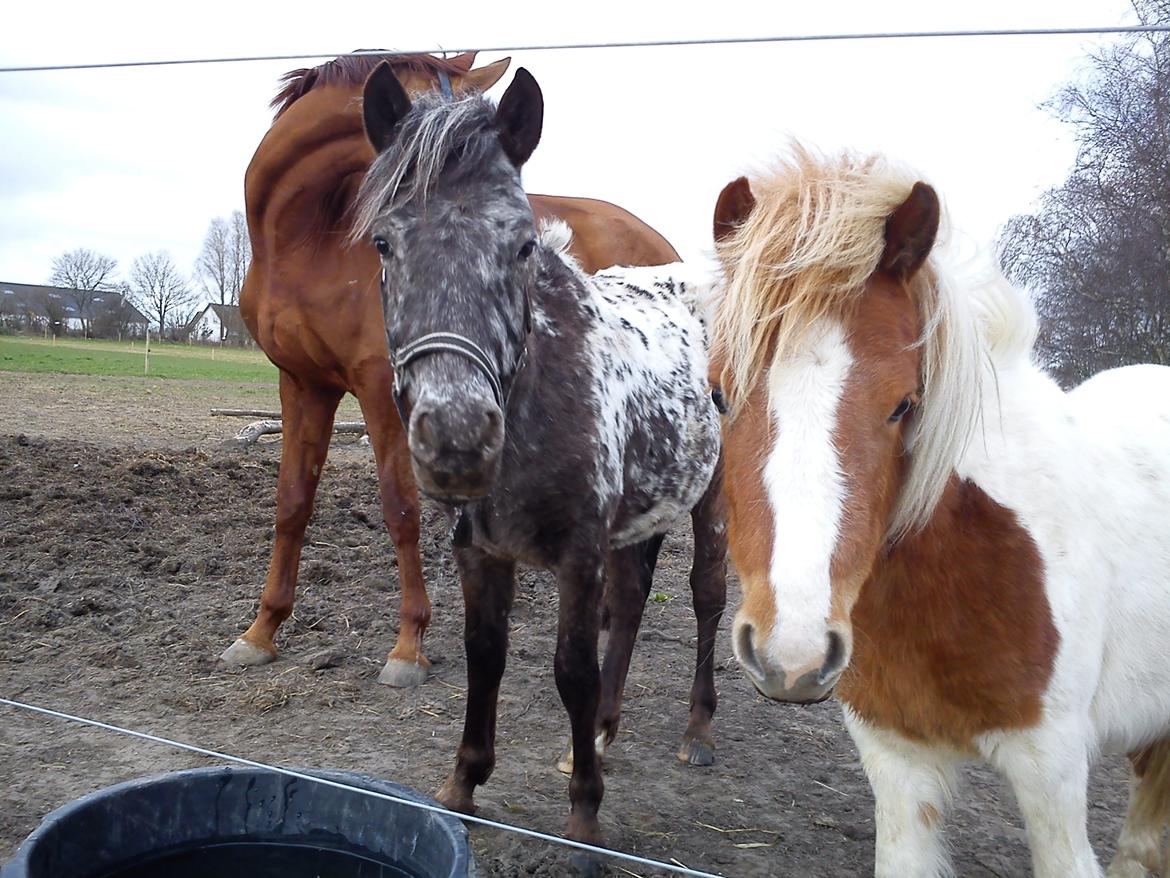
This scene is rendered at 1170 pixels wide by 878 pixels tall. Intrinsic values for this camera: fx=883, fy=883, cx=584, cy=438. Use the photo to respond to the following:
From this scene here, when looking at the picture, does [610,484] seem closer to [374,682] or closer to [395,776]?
[395,776]

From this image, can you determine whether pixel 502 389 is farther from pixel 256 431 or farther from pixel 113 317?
pixel 113 317

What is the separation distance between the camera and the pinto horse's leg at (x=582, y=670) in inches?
118

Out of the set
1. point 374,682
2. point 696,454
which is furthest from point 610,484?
point 374,682

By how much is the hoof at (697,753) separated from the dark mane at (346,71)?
336 cm

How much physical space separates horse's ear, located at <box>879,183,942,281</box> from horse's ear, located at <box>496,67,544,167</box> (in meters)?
1.50

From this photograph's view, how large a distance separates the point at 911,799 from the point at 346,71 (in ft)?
14.1

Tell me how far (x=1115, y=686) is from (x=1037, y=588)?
0.44m

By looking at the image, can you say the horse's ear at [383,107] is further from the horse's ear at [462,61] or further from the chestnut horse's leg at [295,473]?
the chestnut horse's leg at [295,473]

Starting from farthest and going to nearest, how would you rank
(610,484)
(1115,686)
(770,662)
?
(610,484), (1115,686), (770,662)

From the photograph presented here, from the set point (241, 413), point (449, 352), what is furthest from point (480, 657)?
point (241, 413)

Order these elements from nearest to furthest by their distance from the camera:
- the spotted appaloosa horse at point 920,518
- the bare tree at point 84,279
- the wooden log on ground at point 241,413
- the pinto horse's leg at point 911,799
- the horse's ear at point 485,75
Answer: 1. the spotted appaloosa horse at point 920,518
2. the pinto horse's leg at point 911,799
3. the horse's ear at point 485,75
4. the wooden log on ground at point 241,413
5. the bare tree at point 84,279

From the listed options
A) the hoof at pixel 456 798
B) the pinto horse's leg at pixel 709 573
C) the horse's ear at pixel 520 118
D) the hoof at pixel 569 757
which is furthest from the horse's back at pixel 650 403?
the hoof at pixel 456 798

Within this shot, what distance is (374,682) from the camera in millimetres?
4602

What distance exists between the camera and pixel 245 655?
4.69 m
